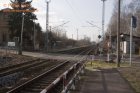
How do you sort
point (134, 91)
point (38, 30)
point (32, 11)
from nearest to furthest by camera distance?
1. point (134, 91)
2. point (32, 11)
3. point (38, 30)

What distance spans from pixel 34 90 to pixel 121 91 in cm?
374

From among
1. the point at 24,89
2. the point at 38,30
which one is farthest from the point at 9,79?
the point at 38,30

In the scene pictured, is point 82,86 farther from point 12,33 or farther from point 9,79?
point 12,33

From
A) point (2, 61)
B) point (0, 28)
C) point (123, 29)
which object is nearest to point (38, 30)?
point (0, 28)

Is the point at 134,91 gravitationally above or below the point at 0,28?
below

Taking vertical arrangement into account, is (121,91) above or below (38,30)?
below

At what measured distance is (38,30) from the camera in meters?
86.0

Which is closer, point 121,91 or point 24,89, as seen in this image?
point 121,91

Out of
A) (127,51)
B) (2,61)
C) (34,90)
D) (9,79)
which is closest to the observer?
(34,90)

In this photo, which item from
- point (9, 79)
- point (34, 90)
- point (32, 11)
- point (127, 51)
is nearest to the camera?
point (34, 90)

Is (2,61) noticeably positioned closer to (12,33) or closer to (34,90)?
(34,90)

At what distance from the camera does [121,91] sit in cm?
1483

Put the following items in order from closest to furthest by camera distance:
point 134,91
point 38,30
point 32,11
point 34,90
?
point 134,91, point 34,90, point 32,11, point 38,30

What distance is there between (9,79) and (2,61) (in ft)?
54.9
